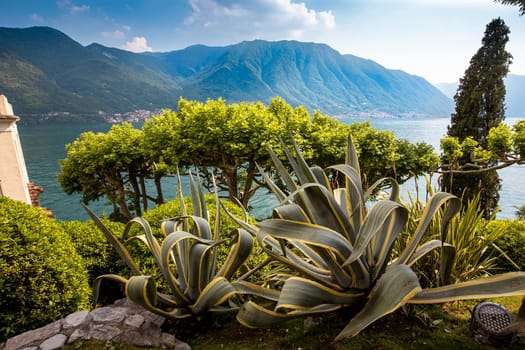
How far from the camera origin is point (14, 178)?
10.4m

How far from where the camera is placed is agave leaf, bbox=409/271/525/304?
135cm

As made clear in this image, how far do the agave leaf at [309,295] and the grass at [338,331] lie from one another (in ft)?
0.98

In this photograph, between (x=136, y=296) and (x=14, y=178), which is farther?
(x=14, y=178)

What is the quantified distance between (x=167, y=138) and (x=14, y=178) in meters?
6.83

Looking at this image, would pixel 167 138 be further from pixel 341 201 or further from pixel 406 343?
pixel 406 343

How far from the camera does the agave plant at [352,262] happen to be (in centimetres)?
141

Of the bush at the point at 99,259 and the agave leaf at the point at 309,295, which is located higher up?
the agave leaf at the point at 309,295

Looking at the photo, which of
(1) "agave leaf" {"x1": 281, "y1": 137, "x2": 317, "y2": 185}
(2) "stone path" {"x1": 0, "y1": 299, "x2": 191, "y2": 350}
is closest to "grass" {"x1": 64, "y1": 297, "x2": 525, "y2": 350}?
(2) "stone path" {"x1": 0, "y1": 299, "x2": 191, "y2": 350}

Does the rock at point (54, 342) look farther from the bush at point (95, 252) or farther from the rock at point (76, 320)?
the bush at point (95, 252)

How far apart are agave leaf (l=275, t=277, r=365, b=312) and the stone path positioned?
100 cm

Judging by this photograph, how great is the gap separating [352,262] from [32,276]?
2.67 metres

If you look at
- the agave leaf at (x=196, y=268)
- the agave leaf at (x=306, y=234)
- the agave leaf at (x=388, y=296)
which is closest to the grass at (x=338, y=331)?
the agave leaf at (x=196, y=268)

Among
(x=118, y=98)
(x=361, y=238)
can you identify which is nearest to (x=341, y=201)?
(x=361, y=238)

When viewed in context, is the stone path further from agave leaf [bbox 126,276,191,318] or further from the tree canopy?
the tree canopy
